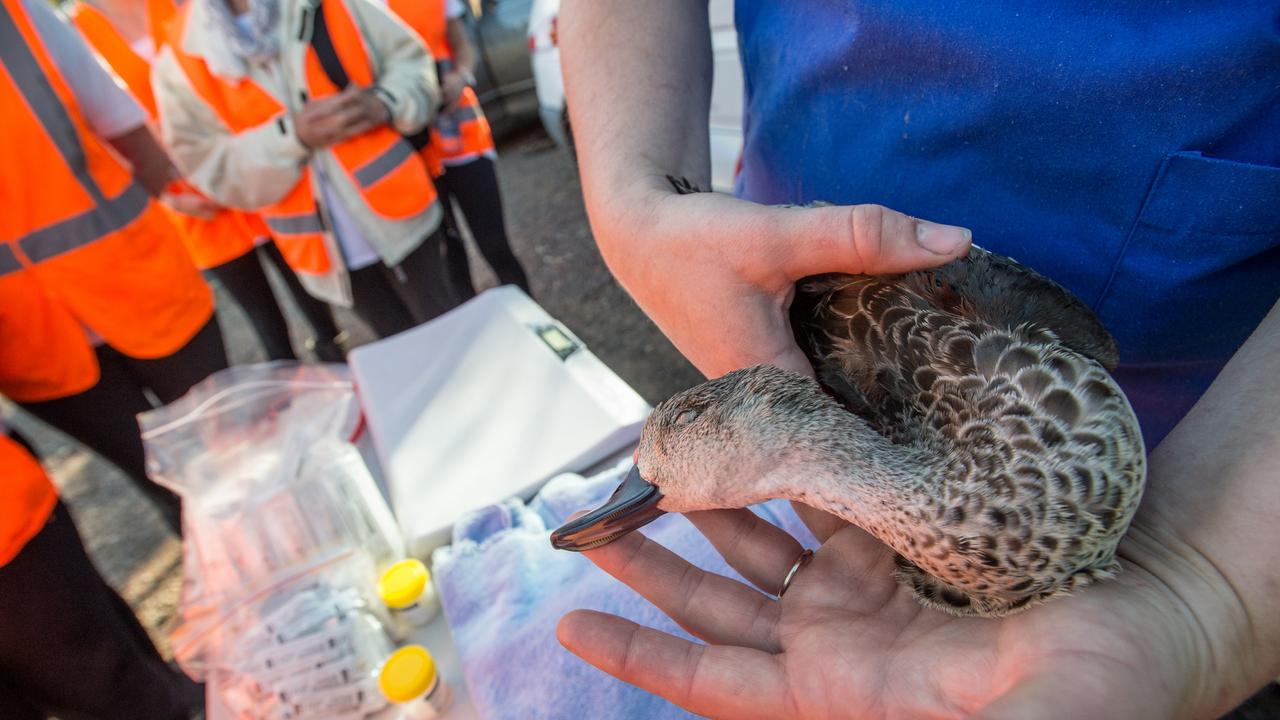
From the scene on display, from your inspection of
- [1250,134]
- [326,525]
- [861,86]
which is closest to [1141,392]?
[1250,134]

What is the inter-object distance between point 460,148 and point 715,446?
321 centimetres

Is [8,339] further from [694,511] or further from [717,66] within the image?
[717,66]

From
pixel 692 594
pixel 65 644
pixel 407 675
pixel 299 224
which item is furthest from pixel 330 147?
pixel 692 594

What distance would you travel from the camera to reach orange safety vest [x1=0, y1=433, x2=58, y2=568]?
6.75ft

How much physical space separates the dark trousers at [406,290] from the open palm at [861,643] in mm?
2636

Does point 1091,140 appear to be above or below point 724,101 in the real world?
above

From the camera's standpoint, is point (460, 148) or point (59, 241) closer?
point (59, 241)

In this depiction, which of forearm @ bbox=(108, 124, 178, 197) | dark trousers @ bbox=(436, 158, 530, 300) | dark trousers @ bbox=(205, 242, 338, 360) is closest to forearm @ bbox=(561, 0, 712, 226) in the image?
dark trousers @ bbox=(436, 158, 530, 300)

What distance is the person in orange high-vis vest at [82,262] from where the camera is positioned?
2557mm

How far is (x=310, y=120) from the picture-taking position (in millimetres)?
3242

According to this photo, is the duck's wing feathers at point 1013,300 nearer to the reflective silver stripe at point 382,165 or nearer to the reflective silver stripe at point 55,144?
Answer: the reflective silver stripe at point 382,165

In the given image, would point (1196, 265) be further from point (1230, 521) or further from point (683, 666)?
point (683, 666)

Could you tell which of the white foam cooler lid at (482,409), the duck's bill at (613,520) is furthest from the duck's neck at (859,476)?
the white foam cooler lid at (482,409)

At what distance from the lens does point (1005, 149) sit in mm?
1358
